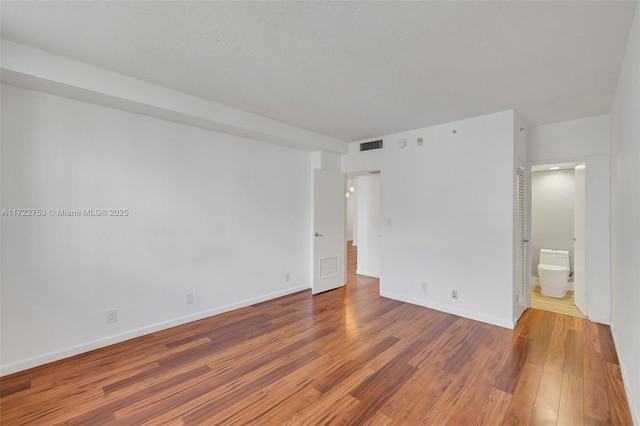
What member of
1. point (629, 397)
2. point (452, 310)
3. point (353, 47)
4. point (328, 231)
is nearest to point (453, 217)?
point (452, 310)

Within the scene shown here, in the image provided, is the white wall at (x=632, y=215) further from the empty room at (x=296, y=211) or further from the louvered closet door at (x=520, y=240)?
the louvered closet door at (x=520, y=240)

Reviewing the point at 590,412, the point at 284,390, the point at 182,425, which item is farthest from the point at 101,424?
the point at 590,412

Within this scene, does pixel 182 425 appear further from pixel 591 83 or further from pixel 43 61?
pixel 591 83

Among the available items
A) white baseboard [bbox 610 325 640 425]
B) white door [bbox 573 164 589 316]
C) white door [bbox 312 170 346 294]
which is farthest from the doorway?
white baseboard [bbox 610 325 640 425]

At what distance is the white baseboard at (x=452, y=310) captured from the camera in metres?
3.42

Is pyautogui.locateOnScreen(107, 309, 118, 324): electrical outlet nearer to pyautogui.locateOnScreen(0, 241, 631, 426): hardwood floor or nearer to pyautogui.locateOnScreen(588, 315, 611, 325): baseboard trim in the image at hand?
pyautogui.locateOnScreen(0, 241, 631, 426): hardwood floor

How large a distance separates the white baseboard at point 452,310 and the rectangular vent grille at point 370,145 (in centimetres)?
240

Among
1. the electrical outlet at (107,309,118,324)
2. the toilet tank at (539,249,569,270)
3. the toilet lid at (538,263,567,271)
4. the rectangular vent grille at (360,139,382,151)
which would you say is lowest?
the electrical outlet at (107,309,118,324)

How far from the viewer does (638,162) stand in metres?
1.71

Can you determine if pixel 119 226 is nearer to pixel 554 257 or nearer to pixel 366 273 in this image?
pixel 366 273

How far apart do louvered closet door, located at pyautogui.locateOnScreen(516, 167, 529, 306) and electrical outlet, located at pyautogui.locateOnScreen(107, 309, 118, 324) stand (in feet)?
15.5

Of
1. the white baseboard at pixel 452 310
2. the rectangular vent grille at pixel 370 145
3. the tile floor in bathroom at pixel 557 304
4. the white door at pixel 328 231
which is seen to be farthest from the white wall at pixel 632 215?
the white door at pixel 328 231

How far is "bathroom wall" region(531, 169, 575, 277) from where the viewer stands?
5008mm

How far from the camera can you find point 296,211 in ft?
15.8
